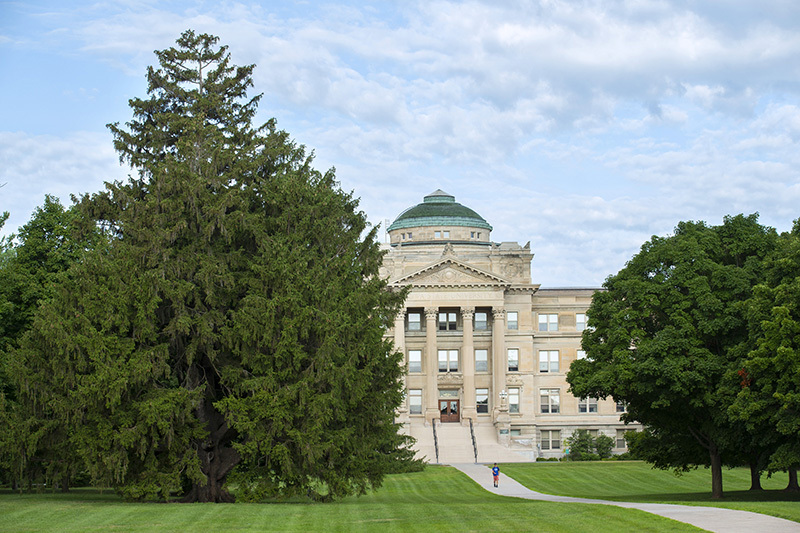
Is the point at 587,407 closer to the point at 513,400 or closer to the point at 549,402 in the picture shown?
the point at 549,402

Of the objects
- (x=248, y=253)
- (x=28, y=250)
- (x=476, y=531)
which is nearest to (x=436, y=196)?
(x=28, y=250)

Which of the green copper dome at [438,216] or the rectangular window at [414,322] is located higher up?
the green copper dome at [438,216]

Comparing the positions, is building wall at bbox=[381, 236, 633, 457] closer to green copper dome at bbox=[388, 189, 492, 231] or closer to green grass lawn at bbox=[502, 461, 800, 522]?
green copper dome at bbox=[388, 189, 492, 231]

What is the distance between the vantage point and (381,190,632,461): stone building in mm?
82625

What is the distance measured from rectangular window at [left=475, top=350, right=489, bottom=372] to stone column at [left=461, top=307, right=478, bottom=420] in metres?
2.41

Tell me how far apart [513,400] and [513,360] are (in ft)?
11.3

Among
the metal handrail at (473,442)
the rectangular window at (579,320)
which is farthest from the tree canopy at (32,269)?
the rectangular window at (579,320)

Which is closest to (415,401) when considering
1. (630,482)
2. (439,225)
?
(439,225)

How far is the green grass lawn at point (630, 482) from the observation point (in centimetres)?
4259

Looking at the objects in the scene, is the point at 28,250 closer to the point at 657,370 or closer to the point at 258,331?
the point at 258,331

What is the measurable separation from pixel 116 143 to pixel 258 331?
10046 mm

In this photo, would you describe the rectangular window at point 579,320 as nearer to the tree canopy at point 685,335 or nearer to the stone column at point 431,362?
the stone column at point 431,362

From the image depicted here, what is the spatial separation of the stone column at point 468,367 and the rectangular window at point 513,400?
334 centimetres

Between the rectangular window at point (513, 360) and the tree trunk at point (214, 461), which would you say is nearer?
the tree trunk at point (214, 461)
